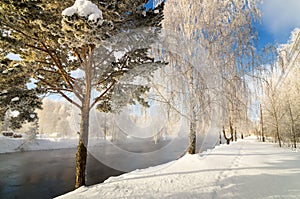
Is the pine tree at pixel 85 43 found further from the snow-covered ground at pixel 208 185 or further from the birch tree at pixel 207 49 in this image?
the snow-covered ground at pixel 208 185

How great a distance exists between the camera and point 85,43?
142 inches

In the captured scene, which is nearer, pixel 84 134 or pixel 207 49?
pixel 84 134

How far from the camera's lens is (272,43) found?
518cm

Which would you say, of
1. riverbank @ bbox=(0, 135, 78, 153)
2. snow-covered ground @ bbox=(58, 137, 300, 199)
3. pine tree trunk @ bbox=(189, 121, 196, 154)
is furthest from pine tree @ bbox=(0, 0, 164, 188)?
riverbank @ bbox=(0, 135, 78, 153)

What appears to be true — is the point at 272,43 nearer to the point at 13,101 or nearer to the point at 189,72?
the point at 189,72

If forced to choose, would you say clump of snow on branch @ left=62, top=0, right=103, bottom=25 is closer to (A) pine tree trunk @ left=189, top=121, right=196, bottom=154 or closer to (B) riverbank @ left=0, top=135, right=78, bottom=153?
(A) pine tree trunk @ left=189, top=121, right=196, bottom=154

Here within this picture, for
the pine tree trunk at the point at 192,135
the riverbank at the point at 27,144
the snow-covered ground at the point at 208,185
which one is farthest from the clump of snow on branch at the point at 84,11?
the riverbank at the point at 27,144

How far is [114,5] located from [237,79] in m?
4.41

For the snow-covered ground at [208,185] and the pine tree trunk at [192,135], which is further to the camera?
the pine tree trunk at [192,135]

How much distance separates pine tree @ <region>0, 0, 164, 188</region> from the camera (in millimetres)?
3305

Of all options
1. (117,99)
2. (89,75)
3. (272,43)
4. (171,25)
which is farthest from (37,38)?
(272,43)

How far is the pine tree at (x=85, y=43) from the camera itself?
3305mm

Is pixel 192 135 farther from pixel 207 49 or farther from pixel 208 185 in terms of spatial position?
pixel 207 49

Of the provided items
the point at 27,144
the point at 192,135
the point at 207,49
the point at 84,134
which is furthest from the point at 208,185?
the point at 27,144
